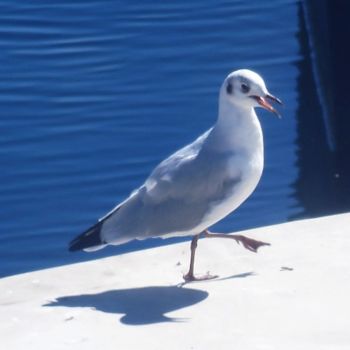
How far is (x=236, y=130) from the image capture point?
5.21m

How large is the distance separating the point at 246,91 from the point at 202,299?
89 centimetres

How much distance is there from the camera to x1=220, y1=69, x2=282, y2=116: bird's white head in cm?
516

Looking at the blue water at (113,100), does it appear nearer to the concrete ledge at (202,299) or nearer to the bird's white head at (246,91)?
the concrete ledge at (202,299)

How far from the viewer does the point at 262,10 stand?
11383 mm

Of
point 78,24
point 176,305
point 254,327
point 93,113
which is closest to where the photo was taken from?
point 254,327

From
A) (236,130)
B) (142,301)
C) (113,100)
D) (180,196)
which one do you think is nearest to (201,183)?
(180,196)

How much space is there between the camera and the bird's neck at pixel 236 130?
518 centimetres

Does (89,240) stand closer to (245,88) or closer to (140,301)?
(140,301)

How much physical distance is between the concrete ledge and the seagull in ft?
0.61

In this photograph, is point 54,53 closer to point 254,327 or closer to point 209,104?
point 209,104

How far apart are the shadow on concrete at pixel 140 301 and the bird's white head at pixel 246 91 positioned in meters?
0.80

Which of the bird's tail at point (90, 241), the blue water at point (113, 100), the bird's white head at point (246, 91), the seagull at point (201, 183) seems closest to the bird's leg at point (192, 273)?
the seagull at point (201, 183)

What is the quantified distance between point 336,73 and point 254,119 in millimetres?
4292

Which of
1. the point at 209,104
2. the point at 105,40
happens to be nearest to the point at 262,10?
the point at 105,40
